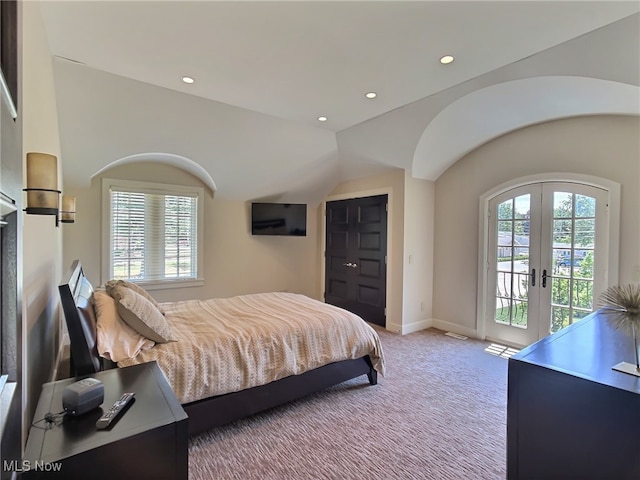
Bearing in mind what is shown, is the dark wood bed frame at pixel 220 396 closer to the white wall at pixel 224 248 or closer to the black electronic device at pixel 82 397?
the black electronic device at pixel 82 397

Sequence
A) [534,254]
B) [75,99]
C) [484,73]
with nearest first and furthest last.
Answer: [484,73], [75,99], [534,254]

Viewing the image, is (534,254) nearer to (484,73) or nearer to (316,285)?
(484,73)

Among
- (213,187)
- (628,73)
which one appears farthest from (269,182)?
(628,73)

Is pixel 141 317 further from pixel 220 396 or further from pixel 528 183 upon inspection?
pixel 528 183

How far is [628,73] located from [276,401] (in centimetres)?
364

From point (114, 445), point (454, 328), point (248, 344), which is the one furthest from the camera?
point (454, 328)

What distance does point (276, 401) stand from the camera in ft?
8.04

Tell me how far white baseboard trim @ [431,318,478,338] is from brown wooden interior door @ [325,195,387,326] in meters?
0.79

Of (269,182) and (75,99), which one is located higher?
(75,99)

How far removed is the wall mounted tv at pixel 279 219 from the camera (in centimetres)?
532

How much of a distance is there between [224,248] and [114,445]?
4.16 metres

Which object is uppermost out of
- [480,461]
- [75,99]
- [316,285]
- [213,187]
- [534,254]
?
[75,99]

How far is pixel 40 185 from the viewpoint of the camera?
4.69 ft

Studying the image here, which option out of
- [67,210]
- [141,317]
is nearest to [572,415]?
[141,317]
